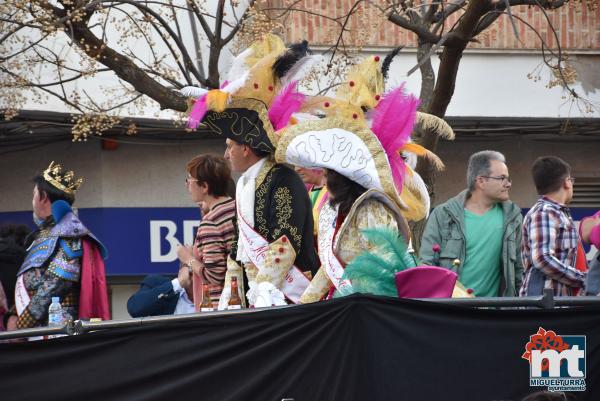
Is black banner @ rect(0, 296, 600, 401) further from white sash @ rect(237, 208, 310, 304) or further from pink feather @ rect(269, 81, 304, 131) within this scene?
pink feather @ rect(269, 81, 304, 131)

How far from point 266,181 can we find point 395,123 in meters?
0.78

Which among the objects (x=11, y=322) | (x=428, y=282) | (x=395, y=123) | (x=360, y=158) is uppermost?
(x=395, y=123)

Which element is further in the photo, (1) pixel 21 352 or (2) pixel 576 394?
(1) pixel 21 352

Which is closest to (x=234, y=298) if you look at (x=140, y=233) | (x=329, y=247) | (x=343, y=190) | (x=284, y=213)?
(x=284, y=213)

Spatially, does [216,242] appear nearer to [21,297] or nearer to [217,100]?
[217,100]

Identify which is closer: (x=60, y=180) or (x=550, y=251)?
(x=550, y=251)

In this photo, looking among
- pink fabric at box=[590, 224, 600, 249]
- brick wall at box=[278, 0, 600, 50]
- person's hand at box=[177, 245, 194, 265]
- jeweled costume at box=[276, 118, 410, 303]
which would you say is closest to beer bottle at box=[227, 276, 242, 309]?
jeweled costume at box=[276, 118, 410, 303]

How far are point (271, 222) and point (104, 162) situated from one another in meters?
8.06

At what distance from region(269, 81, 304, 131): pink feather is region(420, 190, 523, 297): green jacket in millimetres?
1648

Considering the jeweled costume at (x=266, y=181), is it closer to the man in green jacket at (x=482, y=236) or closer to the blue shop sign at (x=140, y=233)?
the man in green jacket at (x=482, y=236)

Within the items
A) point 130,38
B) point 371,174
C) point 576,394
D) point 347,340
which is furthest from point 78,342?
point 130,38

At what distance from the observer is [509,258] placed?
7.61 meters

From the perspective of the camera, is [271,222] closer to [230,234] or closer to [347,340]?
[230,234]

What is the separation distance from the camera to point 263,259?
6273mm
